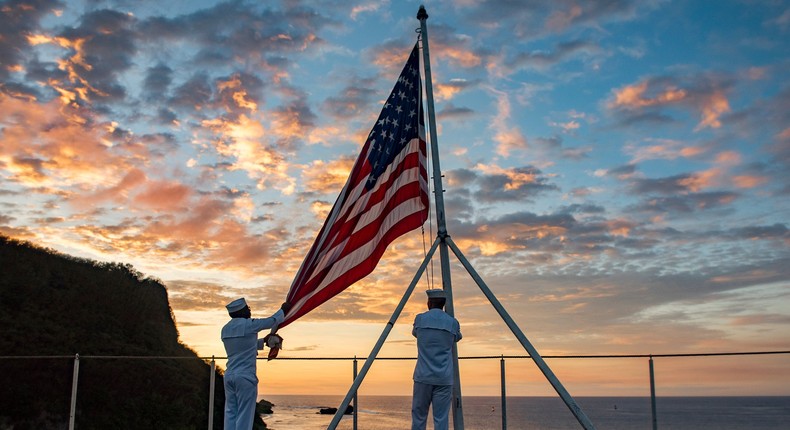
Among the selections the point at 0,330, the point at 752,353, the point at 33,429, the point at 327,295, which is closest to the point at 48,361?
the point at 0,330

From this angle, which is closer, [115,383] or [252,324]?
[252,324]

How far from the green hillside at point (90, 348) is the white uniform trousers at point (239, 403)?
3462 centimetres

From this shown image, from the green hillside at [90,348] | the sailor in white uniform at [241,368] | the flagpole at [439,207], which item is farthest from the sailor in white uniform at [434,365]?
the green hillside at [90,348]

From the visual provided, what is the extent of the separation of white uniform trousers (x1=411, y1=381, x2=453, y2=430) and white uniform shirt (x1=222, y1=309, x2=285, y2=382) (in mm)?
1817

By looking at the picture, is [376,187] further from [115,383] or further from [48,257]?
[48,257]

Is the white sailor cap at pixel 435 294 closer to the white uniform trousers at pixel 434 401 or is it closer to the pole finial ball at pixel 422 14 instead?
the white uniform trousers at pixel 434 401

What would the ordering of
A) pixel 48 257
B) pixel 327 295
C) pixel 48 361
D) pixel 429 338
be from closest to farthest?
pixel 429 338 < pixel 327 295 < pixel 48 361 < pixel 48 257

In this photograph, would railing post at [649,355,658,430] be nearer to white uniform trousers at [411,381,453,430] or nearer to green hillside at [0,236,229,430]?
white uniform trousers at [411,381,453,430]

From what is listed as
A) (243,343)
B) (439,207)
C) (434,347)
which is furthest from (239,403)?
(439,207)

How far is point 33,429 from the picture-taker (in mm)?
36875

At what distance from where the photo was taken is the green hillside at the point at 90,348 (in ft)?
129

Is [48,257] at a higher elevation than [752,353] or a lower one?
higher

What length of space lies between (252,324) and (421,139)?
10.8 feet

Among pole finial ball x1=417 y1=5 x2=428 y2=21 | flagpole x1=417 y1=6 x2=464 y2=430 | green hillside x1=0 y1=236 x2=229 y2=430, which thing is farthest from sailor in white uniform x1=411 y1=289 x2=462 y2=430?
green hillside x1=0 y1=236 x2=229 y2=430
